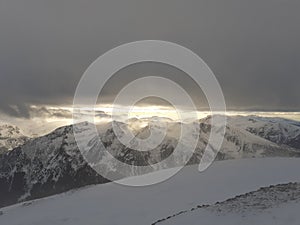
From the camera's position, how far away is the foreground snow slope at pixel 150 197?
31594 mm

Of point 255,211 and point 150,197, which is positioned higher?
point 150,197

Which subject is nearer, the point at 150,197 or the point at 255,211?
the point at 255,211

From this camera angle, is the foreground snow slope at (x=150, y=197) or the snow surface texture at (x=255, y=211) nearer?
the snow surface texture at (x=255, y=211)

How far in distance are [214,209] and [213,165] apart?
2007 cm

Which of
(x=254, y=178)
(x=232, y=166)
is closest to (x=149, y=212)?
(x=254, y=178)

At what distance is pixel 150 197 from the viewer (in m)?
35.5

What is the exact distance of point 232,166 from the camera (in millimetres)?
44625

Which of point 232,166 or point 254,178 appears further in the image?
point 232,166

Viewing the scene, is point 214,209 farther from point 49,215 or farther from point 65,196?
point 65,196

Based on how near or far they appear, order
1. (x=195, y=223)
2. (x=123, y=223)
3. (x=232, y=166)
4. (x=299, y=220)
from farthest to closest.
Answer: (x=232, y=166) < (x=123, y=223) < (x=195, y=223) < (x=299, y=220)

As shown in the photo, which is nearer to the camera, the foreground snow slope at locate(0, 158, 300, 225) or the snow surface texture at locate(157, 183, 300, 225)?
the snow surface texture at locate(157, 183, 300, 225)

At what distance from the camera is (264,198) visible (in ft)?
90.4

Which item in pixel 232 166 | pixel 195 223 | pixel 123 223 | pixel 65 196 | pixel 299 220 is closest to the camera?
pixel 299 220

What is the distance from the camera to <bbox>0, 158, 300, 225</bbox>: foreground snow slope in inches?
1244
